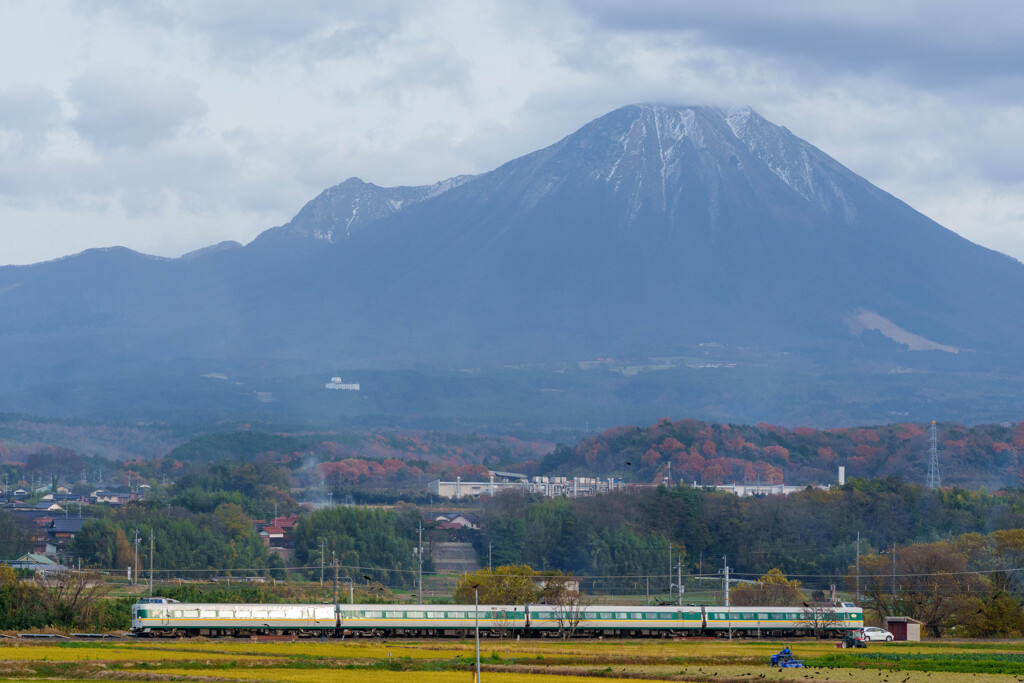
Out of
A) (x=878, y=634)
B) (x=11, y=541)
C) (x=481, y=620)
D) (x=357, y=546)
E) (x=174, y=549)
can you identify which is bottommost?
(x=878, y=634)

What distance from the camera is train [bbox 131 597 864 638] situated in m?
81.5

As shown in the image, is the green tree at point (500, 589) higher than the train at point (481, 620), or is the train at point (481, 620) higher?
the green tree at point (500, 589)

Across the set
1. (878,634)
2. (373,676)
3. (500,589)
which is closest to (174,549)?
(500,589)

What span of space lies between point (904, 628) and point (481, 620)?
67.3ft

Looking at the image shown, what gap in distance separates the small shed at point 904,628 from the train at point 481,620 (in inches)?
92.4

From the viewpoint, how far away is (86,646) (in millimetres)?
68750

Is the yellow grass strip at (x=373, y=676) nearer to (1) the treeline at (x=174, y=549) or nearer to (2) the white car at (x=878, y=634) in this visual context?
(2) the white car at (x=878, y=634)

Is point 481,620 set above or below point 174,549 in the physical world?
below

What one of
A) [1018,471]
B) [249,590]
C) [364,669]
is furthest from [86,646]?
[1018,471]

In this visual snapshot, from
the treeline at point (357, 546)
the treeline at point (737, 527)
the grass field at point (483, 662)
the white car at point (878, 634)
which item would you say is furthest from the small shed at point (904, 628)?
the treeline at point (357, 546)

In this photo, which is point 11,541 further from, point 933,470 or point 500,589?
point 933,470

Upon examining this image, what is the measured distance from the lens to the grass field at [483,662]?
56.9 meters

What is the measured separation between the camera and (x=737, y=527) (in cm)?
13288

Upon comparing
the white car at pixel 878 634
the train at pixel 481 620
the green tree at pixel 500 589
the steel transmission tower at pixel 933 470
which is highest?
the steel transmission tower at pixel 933 470
